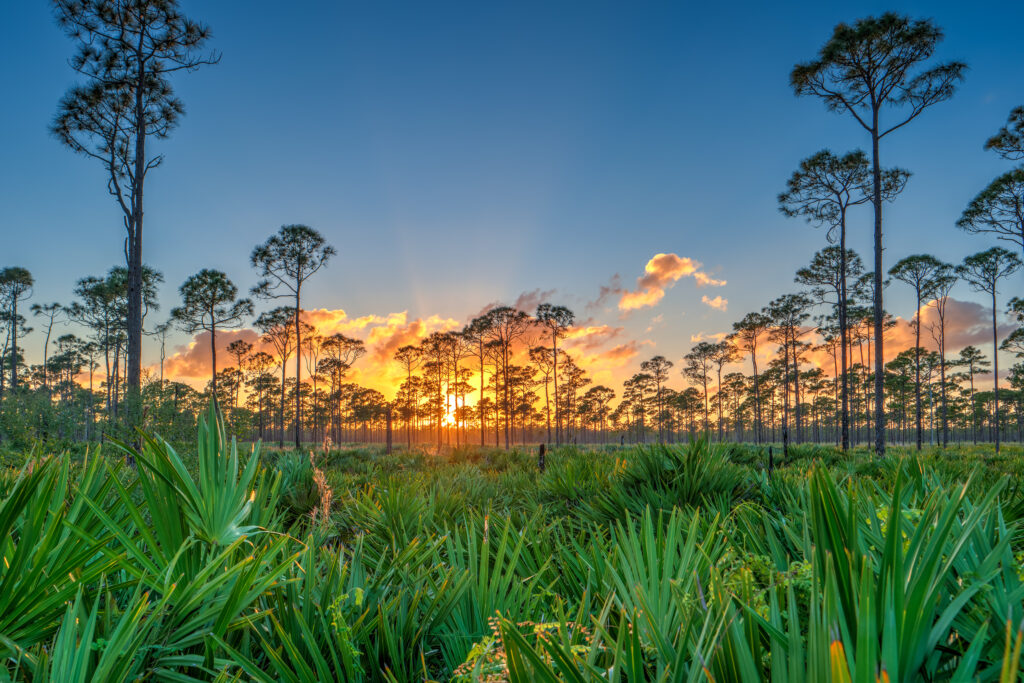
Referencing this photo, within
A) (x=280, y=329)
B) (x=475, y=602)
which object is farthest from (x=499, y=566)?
(x=280, y=329)

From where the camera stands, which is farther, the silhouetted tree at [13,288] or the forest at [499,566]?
the silhouetted tree at [13,288]

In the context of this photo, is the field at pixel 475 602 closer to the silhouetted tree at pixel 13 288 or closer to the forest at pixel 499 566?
the forest at pixel 499 566

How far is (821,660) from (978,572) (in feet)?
2.51

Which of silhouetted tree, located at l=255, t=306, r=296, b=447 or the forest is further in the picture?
silhouetted tree, located at l=255, t=306, r=296, b=447

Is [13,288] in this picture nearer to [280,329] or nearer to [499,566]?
[280,329]

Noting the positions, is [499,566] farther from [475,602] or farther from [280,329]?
[280,329]

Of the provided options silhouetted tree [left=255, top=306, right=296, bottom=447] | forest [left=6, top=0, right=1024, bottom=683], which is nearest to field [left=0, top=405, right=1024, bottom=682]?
forest [left=6, top=0, right=1024, bottom=683]

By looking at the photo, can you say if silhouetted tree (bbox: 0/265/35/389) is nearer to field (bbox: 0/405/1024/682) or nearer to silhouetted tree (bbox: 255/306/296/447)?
silhouetted tree (bbox: 255/306/296/447)

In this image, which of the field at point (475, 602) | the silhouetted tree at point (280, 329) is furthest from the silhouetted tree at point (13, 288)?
the field at point (475, 602)

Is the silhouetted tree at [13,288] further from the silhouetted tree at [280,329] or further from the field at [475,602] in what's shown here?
the field at [475,602]

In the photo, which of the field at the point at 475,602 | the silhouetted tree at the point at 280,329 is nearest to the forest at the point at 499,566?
the field at the point at 475,602

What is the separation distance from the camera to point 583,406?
75188mm

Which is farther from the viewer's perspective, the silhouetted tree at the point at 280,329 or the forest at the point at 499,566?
the silhouetted tree at the point at 280,329

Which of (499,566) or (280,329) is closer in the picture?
(499,566)
